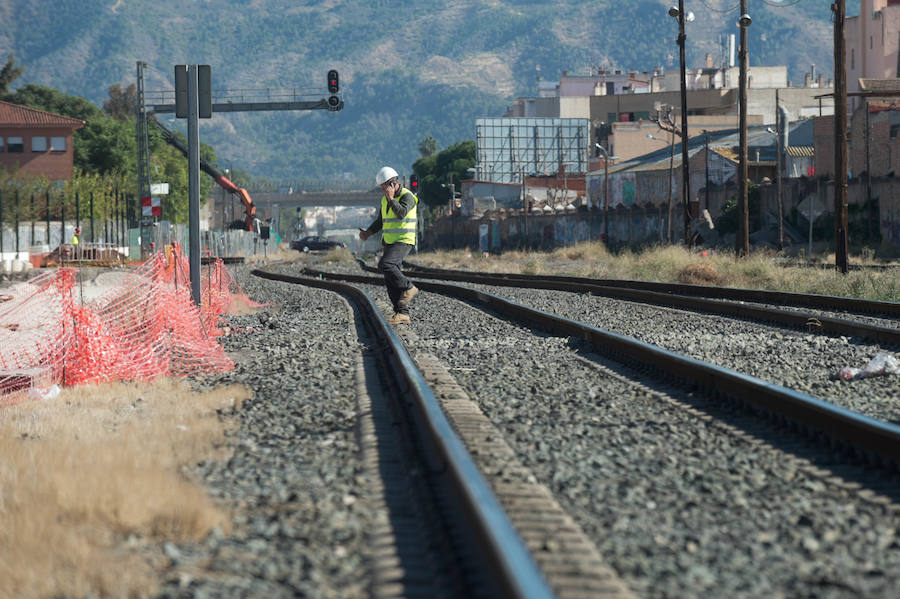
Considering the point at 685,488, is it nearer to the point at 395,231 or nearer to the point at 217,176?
the point at 395,231

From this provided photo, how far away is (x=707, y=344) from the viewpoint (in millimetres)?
11578

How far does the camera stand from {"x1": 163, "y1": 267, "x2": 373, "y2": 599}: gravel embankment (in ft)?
12.9

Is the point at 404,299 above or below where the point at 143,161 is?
below

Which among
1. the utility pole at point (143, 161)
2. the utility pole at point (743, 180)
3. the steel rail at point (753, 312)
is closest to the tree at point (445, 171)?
the utility pole at point (143, 161)

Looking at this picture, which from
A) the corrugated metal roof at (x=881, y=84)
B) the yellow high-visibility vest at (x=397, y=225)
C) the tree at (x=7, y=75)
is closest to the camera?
the yellow high-visibility vest at (x=397, y=225)

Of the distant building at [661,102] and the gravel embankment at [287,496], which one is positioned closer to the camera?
the gravel embankment at [287,496]

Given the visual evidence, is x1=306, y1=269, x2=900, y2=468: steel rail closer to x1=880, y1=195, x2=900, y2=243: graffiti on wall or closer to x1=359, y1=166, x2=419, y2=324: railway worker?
x1=359, y1=166, x2=419, y2=324: railway worker

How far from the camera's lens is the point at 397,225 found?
14.2 metres

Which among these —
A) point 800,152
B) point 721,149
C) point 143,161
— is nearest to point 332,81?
point 143,161

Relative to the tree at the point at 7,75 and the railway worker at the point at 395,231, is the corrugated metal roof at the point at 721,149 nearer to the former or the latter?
the railway worker at the point at 395,231

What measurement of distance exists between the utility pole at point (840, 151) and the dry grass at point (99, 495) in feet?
66.0

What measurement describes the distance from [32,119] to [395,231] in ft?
278

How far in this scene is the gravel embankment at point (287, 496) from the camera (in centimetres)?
393

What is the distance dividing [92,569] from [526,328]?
10581 mm
